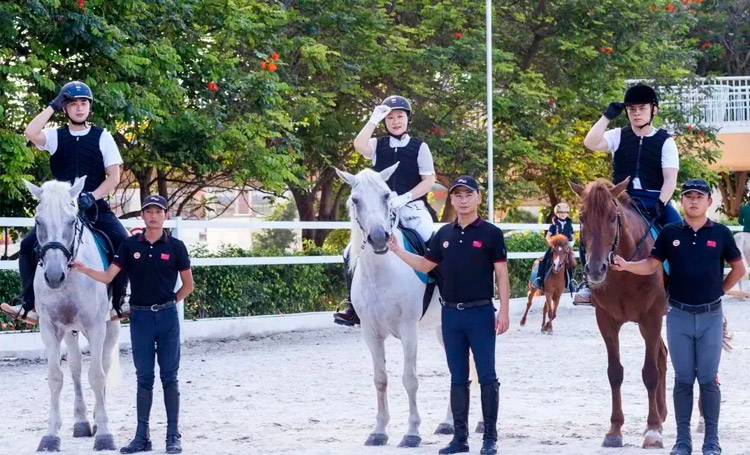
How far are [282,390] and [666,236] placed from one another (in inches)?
223

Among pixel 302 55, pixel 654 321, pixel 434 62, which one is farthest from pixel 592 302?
pixel 434 62

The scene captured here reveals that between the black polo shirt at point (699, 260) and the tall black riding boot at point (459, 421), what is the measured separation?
1.54m

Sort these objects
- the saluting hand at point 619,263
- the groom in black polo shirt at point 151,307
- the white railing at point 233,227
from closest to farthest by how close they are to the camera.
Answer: the saluting hand at point 619,263 → the groom in black polo shirt at point 151,307 → the white railing at point 233,227

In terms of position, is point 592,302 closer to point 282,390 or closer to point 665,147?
point 665,147

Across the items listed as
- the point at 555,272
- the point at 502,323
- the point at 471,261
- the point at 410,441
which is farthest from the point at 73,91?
the point at 555,272

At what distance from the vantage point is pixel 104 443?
9.09 m

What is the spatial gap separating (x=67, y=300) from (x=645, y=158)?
443cm

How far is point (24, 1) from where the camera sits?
52.5ft

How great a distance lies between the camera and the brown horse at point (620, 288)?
28.1ft

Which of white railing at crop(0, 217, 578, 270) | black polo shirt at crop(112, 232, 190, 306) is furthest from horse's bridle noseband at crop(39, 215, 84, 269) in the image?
white railing at crop(0, 217, 578, 270)

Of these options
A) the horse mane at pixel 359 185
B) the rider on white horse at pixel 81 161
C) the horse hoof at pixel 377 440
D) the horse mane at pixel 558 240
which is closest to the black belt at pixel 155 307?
the rider on white horse at pixel 81 161

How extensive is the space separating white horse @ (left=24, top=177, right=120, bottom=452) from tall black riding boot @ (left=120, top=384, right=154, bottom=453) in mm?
324

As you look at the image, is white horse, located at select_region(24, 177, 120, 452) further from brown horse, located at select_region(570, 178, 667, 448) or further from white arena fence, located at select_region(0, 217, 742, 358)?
white arena fence, located at select_region(0, 217, 742, 358)

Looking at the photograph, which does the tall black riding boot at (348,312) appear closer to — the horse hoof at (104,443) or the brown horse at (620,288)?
the brown horse at (620,288)
